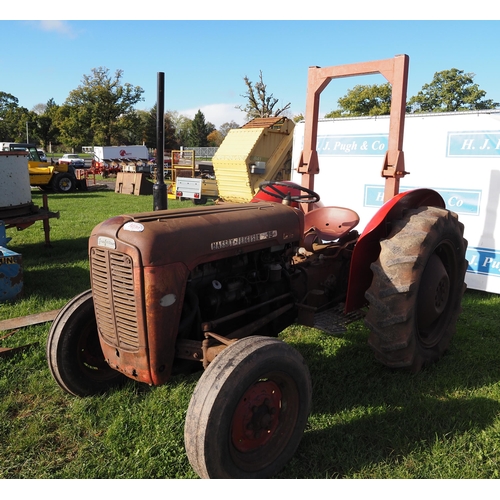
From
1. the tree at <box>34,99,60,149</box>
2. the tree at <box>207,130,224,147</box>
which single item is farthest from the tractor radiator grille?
the tree at <box>207,130,224,147</box>

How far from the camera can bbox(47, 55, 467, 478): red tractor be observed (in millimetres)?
2266

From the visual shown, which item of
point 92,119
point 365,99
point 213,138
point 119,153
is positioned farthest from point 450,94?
point 213,138

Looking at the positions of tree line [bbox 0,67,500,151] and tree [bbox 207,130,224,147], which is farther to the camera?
tree [bbox 207,130,224,147]

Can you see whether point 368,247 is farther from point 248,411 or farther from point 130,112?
point 130,112

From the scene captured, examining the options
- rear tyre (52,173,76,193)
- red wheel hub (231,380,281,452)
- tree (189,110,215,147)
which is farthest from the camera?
tree (189,110,215,147)

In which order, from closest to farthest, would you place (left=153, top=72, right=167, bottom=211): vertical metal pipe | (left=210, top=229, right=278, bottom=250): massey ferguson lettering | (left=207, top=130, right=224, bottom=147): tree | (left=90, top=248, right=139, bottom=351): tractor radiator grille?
(left=90, top=248, right=139, bottom=351): tractor radiator grille, (left=210, top=229, right=278, bottom=250): massey ferguson lettering, (left=153, top=72, right=167, bottom=211): vertical metal pipe, (left=207, top=130, right=224, bottom=147): tree

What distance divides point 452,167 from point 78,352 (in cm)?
509

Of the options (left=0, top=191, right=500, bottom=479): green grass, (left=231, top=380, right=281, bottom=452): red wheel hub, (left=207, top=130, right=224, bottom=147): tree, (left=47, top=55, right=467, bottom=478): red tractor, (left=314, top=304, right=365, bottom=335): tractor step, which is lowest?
(left=0, top=191, right=500, bottom=479): green grass

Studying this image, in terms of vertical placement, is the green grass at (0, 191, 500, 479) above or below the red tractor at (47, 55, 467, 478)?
below

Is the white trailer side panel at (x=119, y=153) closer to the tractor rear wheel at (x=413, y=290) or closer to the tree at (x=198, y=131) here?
the tree at (x=198, y=131)

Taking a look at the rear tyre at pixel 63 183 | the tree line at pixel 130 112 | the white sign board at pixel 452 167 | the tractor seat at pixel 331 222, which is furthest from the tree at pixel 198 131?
the tractor seat at pixel 331 222

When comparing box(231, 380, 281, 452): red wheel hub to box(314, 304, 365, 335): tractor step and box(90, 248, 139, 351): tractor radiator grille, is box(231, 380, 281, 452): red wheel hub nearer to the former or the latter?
box(90, 248, 139, 351): tractor radiator grille

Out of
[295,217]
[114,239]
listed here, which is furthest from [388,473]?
[114,239]

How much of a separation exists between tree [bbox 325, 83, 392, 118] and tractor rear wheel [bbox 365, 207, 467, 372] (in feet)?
101
